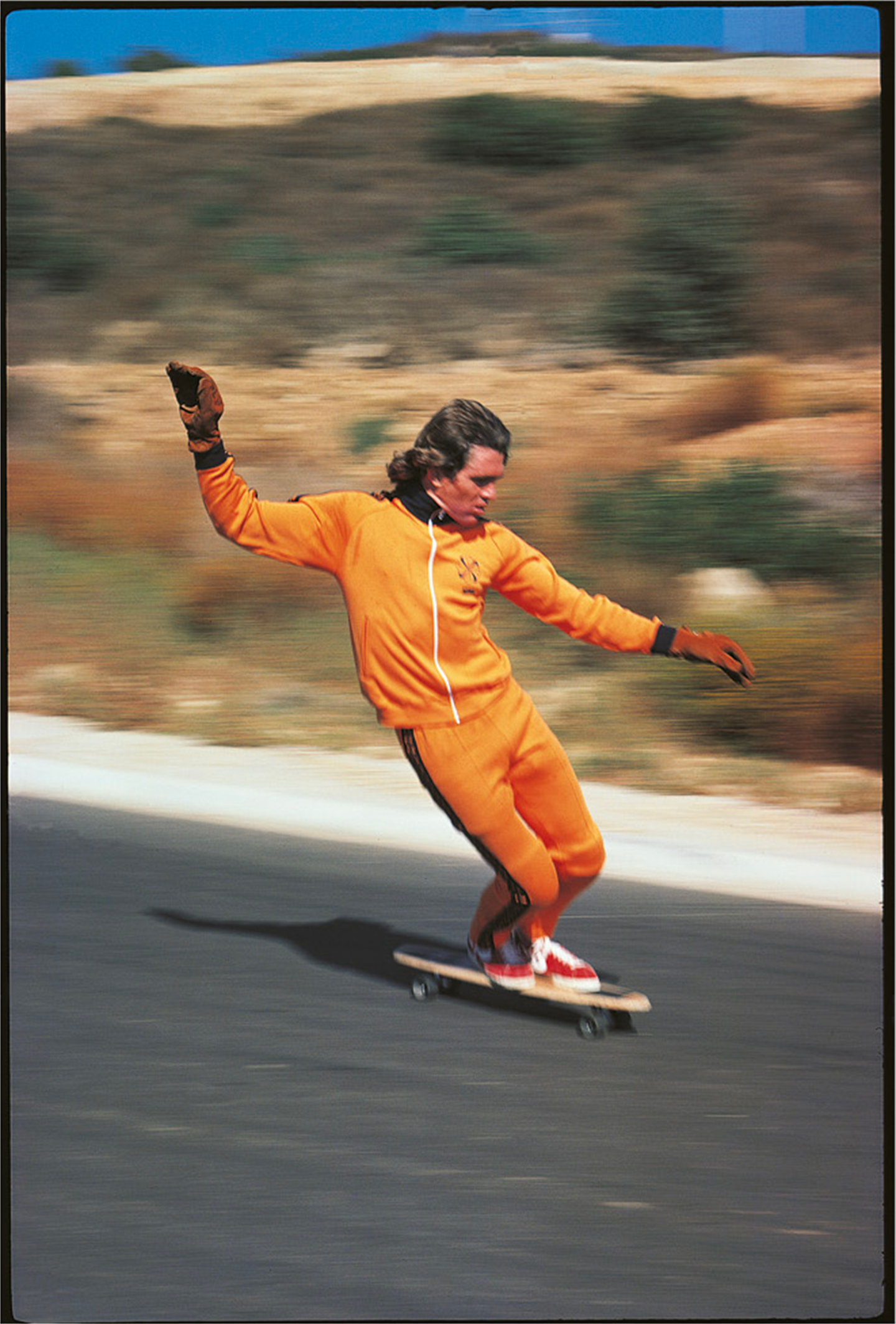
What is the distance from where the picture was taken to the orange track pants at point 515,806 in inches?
198

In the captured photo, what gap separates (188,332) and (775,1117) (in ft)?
25.4

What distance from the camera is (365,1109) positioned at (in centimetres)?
476

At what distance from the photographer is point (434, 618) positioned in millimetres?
4941

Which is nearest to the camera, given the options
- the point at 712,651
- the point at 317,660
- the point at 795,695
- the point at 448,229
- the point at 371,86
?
the point at 712,651

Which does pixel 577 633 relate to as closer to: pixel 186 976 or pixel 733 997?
pixel 733 997

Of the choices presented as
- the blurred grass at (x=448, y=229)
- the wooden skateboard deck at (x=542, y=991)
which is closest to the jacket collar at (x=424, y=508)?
the wooden skateboard deck at (x=542, y=991)

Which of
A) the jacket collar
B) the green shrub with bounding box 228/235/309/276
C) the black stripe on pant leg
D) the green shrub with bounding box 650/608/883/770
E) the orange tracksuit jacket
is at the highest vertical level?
the green shrub with bounding box 228/235/309/276

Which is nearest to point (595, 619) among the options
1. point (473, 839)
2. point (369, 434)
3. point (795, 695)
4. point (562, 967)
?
point (473, 839)

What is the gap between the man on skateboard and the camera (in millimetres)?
4938

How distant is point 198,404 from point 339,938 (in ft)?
7.30

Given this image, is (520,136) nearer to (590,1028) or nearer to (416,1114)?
(590,1028)

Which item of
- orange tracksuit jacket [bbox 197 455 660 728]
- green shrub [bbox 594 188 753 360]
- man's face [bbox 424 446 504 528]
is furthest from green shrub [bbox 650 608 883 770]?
man's face [bbox 424 446 504 528]

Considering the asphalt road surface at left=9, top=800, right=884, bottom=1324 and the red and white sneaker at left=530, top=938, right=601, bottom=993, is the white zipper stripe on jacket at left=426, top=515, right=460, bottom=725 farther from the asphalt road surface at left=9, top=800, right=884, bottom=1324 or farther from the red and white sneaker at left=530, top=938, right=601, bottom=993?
the asphalt road surface at left=9, top=800, right=884, bottom=1324

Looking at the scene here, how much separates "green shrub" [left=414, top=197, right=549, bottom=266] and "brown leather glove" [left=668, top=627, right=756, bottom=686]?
577 centimetres
